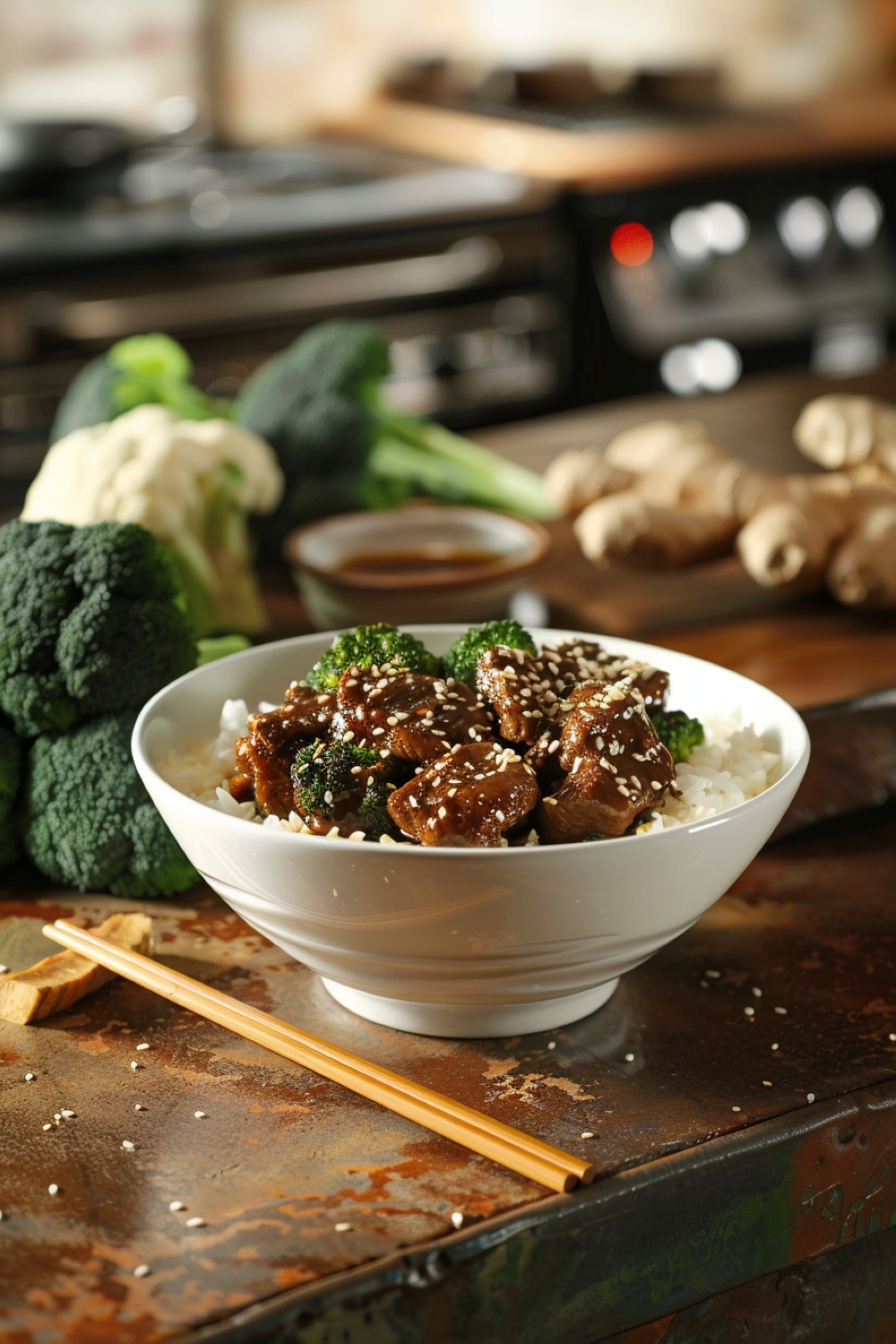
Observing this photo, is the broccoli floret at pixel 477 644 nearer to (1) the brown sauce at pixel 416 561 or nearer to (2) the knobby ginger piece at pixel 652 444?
(1) the brown sauce at pixel 416 561

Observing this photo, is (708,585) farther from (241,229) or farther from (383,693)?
(241,229)

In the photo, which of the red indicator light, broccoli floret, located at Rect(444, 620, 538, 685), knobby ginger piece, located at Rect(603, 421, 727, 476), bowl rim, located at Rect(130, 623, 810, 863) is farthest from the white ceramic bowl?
the red indicator light

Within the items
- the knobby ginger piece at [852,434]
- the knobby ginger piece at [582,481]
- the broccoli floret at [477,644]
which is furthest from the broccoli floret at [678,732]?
the knobby ginger piece at [852,434]

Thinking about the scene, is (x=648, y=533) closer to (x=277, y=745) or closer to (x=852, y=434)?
(x=852, y=434)

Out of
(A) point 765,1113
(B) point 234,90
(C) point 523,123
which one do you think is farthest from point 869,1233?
(B) point 234,90

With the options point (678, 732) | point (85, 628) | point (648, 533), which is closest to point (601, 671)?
point (678, 732)
